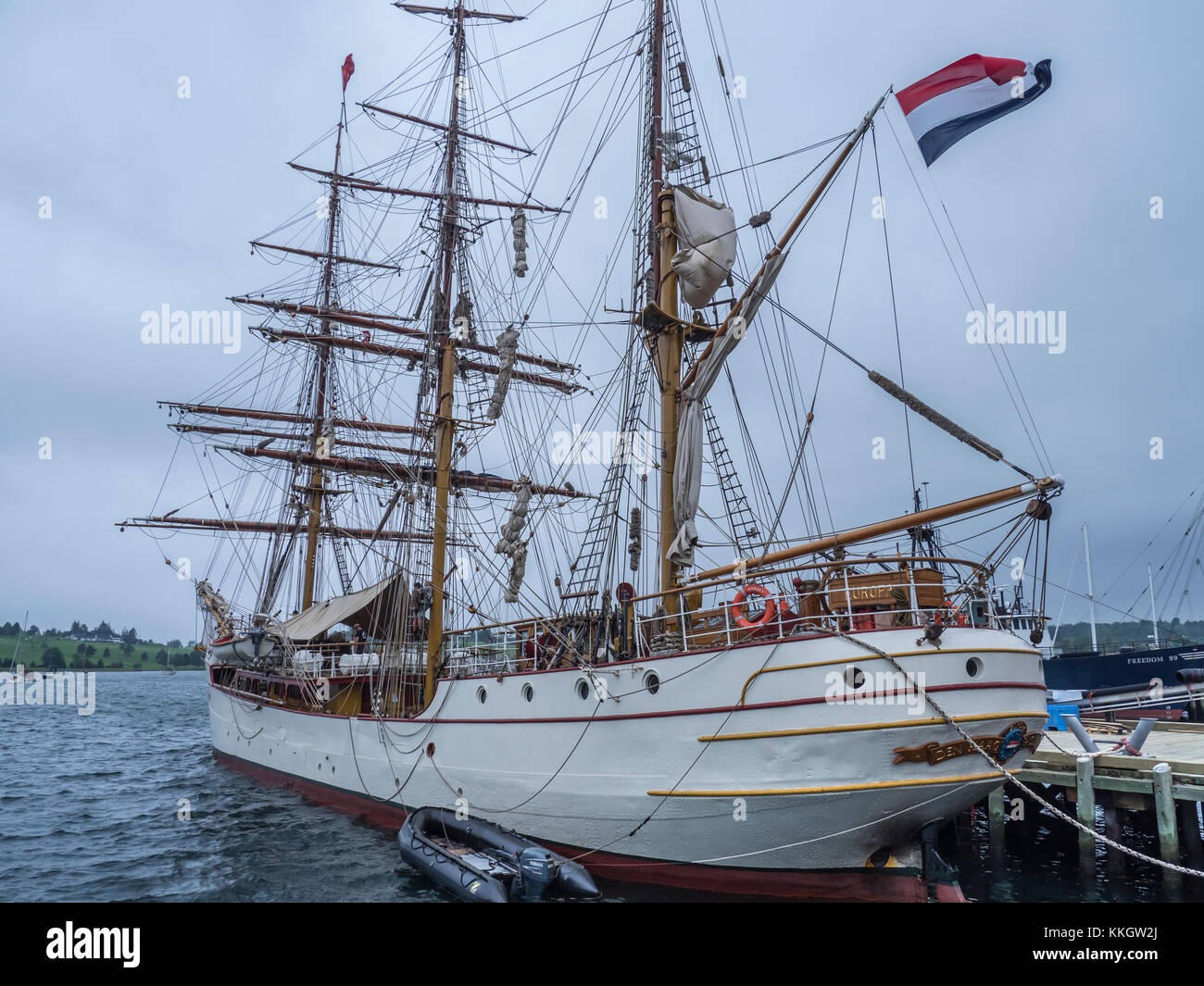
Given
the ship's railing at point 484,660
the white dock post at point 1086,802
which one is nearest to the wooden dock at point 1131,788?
the white dock post at point 1086,802

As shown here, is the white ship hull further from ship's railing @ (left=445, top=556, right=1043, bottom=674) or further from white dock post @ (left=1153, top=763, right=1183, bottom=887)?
white dock post @ (left=1153, top=763, right=1183, bottom=887)

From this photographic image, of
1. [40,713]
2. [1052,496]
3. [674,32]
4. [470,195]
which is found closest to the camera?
[1052,496]

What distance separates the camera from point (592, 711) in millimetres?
12664

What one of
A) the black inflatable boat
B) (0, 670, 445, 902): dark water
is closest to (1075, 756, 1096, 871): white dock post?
the black inflatable boat

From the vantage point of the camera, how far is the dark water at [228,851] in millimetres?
13570

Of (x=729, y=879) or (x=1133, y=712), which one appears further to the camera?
(x=1133, y=712)

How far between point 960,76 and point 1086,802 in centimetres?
A: 1357

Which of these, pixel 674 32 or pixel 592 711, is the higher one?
→ pixel 674 32

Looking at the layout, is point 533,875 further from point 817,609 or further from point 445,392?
point 445,392

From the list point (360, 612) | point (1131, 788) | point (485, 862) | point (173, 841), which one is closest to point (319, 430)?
point (360, 612)

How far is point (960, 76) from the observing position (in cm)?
1134

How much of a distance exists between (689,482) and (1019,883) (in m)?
9.99
